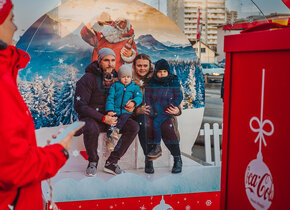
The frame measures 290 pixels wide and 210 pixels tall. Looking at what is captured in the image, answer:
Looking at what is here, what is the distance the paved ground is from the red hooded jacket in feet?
7.66

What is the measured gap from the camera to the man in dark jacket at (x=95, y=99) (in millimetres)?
3375

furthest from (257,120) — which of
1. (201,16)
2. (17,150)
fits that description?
(201,16)


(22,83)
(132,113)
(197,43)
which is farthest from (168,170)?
(22,83)

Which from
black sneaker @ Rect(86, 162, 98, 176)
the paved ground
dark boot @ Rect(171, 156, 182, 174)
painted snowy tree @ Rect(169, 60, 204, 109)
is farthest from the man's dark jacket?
the paved ground

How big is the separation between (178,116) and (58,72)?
1.27m

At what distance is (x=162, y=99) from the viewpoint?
3.62 meters

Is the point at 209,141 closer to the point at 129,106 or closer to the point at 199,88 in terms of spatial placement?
the point at 199,88

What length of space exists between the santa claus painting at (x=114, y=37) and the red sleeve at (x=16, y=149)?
1.93 m

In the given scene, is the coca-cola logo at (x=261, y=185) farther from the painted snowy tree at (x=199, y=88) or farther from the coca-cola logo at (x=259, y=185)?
the painted snowy tree at (x=199, y=88)

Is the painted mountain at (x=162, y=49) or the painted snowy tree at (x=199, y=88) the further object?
the painted snowy tree at (x=199, y=88)

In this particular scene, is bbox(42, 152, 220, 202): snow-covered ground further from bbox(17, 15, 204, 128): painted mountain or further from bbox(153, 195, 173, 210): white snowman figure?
bbox(17, 15, 204, 128): painted mountain

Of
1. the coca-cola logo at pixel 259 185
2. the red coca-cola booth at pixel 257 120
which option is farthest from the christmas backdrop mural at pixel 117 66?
the coca-cola logo at pixel 259 185

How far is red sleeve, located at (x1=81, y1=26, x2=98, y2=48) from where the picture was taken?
3340 mm

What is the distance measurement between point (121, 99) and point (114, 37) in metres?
0.59
